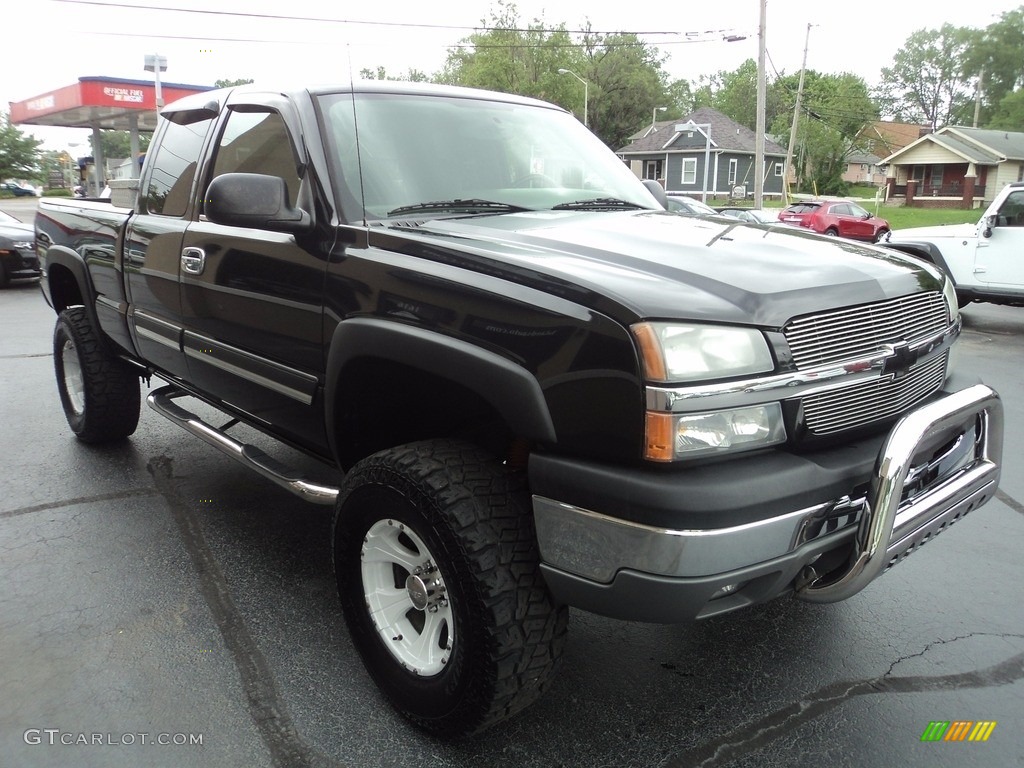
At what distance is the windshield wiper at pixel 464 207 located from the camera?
289cm

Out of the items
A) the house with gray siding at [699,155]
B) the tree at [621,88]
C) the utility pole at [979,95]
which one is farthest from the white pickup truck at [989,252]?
the utility pole at [979,95]

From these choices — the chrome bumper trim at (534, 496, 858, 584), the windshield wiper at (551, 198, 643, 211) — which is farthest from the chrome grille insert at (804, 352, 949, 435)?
the windshield wiper at (551, 198, 643, 211)

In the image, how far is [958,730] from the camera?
2.55 metres

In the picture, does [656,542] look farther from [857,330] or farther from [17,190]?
[17,190]

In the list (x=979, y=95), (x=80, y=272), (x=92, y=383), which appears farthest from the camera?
(x=979, y=95)

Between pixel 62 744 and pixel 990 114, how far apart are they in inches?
3902

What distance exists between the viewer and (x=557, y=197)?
328 cm

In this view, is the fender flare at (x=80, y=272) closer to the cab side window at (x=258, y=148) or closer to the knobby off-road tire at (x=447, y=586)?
the cab side window at (x=258, y=148)

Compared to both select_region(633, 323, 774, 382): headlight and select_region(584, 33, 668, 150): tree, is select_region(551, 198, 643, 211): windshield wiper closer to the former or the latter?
select_region(633, 323, 774, 382): headlight

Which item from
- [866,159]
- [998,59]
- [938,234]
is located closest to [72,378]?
[938,234]

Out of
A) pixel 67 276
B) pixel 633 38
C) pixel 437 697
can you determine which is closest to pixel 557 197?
pixel 437 697

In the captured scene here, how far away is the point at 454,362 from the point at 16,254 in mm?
13444

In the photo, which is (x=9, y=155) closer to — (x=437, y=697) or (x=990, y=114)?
(x=437, y=697)

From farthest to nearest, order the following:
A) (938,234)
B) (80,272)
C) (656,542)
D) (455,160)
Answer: (938,234), (80,272), (455,160), (656,542)
